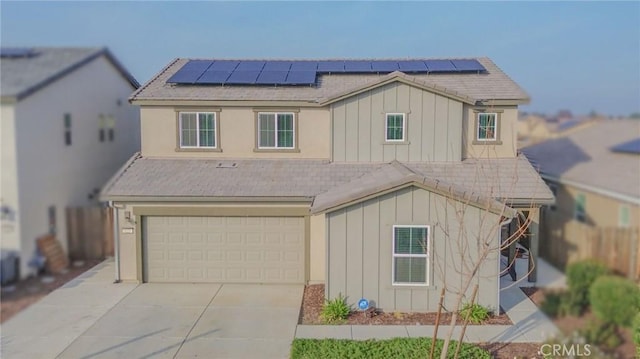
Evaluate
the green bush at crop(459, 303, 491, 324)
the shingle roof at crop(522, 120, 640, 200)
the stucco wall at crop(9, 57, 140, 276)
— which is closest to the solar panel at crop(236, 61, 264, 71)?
the green bush at crop(459, 303, 491, 324)

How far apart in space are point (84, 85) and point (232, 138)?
1032cm

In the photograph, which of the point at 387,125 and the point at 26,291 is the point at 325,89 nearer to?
the point at 387,125

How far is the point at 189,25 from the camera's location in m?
4.30

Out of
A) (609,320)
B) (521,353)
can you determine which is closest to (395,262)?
(521,353)

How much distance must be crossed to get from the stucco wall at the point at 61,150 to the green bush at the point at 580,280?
261 centimetres

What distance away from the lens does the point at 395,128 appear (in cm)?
1180

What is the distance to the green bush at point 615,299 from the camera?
273 centimetres

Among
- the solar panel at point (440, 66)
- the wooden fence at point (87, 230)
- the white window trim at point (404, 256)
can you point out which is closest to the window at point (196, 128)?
the white window trim at point (404, 256)

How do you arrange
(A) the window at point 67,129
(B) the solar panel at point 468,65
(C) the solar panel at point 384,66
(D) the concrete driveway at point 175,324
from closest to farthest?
(A) the window at point 67,129 < (D) the concrete driveway at point 175,324 < (B) the solar panel at point 468,65 < (C) the solar panel at point 384,66

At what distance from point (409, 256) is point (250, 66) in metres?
7.48

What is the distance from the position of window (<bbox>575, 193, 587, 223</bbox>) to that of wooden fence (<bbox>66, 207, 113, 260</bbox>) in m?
2.53

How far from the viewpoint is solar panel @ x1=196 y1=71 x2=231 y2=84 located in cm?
1235

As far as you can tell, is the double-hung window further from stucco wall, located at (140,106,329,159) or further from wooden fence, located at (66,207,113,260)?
wooden fence, located at (66,207,113,260)

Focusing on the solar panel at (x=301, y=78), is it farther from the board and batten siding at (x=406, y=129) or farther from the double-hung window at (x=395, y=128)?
the double-hung window at (x=395, y=128)
